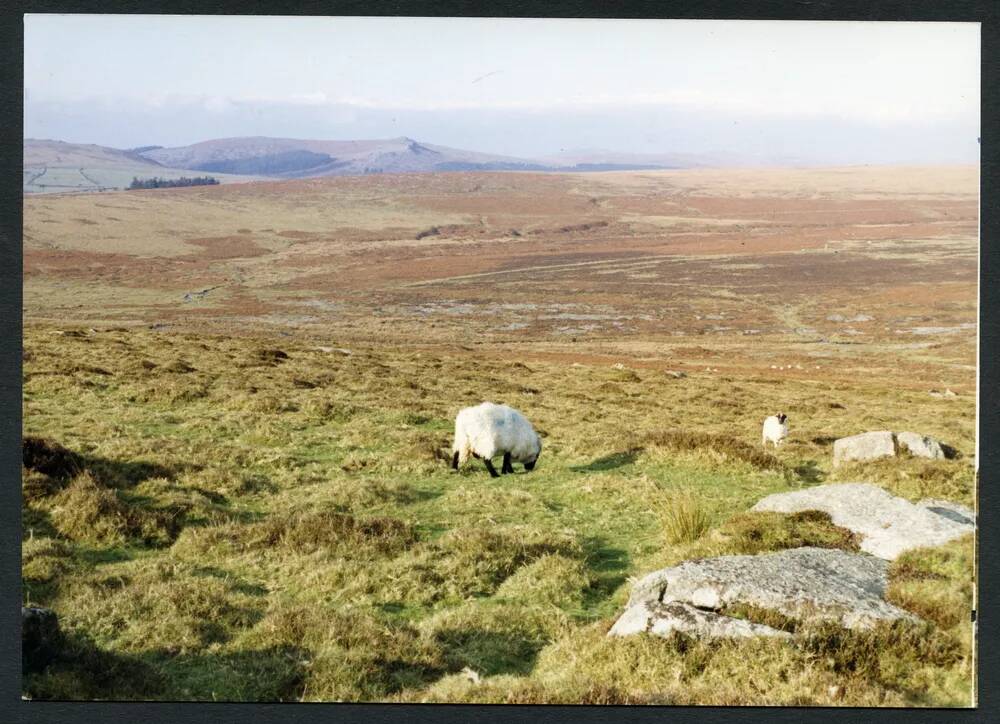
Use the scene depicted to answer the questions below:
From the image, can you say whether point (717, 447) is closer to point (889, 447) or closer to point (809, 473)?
point (809, 473)

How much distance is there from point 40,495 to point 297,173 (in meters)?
169

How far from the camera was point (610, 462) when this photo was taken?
14.9m

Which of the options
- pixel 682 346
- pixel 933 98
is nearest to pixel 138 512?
pixel 933 98

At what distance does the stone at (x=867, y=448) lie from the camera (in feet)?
48.0

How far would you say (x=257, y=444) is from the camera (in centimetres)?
1538

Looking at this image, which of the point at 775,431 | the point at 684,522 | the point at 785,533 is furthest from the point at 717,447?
the point at 785,533

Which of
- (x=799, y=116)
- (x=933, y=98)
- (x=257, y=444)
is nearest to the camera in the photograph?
(x=933, y=98)

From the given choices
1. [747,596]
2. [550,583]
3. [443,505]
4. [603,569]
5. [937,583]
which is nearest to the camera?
[747,596]

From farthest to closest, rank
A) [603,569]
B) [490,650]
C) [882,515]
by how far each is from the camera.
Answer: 1. [603,569]
2. [882,515]
3. [490,650]

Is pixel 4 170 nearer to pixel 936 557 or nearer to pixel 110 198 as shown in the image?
pixel 936 557

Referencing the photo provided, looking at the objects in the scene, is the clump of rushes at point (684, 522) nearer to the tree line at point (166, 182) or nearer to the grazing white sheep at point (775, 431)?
the grazing white sheep at point (775, 431)

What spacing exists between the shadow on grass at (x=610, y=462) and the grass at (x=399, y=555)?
0.08 metres

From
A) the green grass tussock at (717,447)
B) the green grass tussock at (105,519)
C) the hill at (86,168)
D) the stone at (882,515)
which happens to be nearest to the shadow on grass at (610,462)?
the green grass tussock at (717,447)

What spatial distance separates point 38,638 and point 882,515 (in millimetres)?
8224
